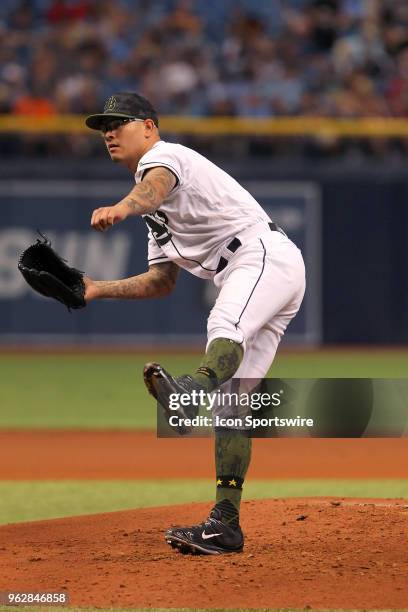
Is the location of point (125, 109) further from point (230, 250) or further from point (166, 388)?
point (166, 388)

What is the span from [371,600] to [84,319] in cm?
1012

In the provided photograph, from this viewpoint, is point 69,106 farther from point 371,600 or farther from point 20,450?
point 371,600

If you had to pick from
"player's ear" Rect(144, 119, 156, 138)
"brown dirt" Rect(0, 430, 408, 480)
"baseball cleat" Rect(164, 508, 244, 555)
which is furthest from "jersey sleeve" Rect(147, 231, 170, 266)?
"brown dirt" Rect(0, 430, 408, 480)

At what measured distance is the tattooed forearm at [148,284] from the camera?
4500mm

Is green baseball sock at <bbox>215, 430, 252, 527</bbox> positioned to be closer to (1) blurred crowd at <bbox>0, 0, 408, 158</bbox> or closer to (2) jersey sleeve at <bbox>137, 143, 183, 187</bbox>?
(2) jersey sleeve at <bbox>137, 143, 183, 187</bbox>

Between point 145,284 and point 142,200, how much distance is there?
797 millimetres

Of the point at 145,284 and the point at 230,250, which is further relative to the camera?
the point at 145,284

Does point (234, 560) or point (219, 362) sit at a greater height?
point (219, 362)

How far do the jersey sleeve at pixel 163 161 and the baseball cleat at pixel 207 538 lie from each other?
125 centimetres

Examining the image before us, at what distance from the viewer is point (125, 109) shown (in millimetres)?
4246

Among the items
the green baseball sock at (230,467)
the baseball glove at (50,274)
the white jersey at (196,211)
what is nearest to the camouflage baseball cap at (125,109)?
the white jersey at (196,211)

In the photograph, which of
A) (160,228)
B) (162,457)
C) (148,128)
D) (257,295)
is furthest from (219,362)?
(162,457)

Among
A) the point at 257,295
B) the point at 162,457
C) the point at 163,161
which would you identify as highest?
the point at 163,161

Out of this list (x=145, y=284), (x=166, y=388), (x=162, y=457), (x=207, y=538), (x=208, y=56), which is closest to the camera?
(x=166, y=388)
